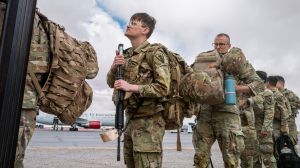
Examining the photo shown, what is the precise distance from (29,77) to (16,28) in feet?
4.17

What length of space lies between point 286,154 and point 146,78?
3909 mm

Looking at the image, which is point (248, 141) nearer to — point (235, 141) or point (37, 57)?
point (235, 141)

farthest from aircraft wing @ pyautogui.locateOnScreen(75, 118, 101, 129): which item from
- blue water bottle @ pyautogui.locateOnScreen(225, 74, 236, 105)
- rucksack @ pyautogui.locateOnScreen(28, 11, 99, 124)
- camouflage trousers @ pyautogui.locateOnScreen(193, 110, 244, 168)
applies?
rucksack @ pyautogui.locateOnScreen(28, 11, 99, 124)

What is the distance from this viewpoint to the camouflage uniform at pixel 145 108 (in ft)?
9.66

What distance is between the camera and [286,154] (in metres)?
5.99

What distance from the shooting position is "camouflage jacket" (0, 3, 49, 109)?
7.30 ft

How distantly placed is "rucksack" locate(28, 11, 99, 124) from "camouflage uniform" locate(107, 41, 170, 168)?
650mm

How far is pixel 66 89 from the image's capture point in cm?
243

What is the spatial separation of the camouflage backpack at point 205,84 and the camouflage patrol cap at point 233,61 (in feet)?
0.36

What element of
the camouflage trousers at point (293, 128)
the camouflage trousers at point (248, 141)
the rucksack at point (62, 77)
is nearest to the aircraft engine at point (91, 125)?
the camouflage trousers at point (293, 128)

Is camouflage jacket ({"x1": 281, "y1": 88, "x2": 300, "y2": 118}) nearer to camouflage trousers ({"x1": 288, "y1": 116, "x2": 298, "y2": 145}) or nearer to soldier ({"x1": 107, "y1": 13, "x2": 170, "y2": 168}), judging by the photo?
camouflage trousers ({"x1": 288, "y1": 116, "x2": 298, "y2": 145})

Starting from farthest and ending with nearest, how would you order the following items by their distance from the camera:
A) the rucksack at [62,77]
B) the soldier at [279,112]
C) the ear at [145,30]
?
the soldier at [279,112]
the ear at [145,30]
the rucksack at [62,77]

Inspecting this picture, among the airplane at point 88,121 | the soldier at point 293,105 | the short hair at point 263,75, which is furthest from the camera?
the airplane at point 88,121

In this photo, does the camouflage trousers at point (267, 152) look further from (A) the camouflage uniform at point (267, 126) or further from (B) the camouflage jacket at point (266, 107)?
(B) the camouflage jacket at point (266, 107)
